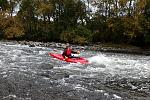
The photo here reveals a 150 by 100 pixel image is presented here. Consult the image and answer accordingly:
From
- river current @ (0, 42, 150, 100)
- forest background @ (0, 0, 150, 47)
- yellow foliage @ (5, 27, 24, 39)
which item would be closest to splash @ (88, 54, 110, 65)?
river current @ (0, 42, 150, 100)

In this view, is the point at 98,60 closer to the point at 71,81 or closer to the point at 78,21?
the point at 71,81

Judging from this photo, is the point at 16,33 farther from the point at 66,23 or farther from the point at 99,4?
the point at 99,4

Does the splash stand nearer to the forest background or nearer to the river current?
the river current

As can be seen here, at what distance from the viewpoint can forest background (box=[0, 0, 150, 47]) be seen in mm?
67312

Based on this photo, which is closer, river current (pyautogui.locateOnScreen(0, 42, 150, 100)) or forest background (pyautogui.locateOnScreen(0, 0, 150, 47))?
river current (pyautogui.locateOnScreen(0, 42, 150, 100))

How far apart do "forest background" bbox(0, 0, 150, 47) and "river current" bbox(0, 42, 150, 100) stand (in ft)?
118

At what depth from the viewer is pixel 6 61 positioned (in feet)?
102

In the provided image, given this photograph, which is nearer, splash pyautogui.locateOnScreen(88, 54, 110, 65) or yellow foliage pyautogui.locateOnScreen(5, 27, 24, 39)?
splash pyautogui.locateOnScreen(88, 54, 110, 65)

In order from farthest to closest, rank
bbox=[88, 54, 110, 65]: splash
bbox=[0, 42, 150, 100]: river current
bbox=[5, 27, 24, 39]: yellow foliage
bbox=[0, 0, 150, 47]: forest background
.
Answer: bbox=[5, 27, 24, 39]: yellow foliage < bbox=[0, 0, 150, 47]: forest background < bbox=[88, 54, 110, 65]: splash < bbox=[0, 42, 150, 100]: river current

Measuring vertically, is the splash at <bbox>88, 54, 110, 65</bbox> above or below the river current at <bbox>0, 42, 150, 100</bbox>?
above

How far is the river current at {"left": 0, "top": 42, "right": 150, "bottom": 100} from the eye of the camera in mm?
20016

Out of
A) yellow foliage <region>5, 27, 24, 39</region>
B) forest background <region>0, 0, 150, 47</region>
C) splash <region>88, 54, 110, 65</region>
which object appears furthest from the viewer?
yellow foliage <region>5, 27, 24, 39</region>

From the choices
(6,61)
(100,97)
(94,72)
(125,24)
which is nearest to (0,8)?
(125,24)

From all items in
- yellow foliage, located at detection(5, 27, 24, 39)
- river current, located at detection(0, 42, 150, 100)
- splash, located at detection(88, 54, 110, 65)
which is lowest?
river current, located at detection(0, 42, 150, 100)
